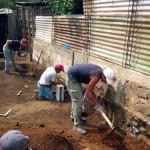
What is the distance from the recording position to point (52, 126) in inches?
271

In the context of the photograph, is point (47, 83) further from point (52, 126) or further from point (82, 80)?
point (82, 80)

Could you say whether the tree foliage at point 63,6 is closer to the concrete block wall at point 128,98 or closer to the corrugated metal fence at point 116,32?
the corrugated metal fence at point 116,32

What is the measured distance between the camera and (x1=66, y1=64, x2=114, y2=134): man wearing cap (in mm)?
6133

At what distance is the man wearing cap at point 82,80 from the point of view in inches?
241

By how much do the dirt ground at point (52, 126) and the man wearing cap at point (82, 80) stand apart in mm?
415

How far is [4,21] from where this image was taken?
62.9 feet

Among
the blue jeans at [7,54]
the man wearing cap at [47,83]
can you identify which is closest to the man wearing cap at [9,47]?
the blue jeans at [7,54]

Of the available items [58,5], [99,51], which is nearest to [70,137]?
[99,51]

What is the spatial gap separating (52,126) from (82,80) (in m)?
1.42

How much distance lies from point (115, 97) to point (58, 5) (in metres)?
5.63

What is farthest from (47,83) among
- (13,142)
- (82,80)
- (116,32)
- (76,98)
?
(13,142)

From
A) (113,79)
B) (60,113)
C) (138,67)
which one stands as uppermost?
(138,67)

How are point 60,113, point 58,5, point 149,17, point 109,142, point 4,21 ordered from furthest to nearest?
point 4,21 → point 58,5 → point 60,113 → point 109,142 → point 149,17

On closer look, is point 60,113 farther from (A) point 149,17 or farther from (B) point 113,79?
(A) point 149,17
